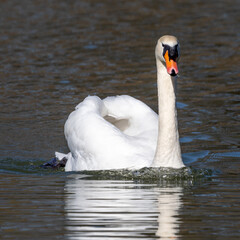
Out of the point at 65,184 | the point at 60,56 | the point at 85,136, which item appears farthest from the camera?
the point at 60,56

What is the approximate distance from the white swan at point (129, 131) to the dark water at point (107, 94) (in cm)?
28

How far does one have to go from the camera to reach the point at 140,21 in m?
22.3

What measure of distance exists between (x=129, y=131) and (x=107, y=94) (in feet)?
13.0

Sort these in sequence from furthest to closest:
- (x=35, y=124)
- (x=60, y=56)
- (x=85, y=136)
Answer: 1. (x=60, y=56)
2. (x=35, y=124)
3. (x=85, y=136)

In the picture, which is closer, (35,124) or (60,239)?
(60,239)

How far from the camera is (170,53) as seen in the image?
7.70 meters

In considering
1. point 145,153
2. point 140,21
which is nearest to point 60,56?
point 140,21

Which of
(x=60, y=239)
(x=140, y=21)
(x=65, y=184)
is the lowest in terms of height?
(x=60, y=239)

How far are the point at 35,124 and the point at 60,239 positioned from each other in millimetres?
6082

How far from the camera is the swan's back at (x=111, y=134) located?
8523mm

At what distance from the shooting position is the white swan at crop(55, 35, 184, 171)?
8.09 meters

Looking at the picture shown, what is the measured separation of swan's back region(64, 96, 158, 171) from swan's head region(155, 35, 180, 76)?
3.83 feet

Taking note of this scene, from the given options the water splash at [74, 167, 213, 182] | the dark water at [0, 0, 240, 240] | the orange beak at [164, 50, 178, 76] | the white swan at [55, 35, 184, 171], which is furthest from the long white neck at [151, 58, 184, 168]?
the orange beak at [164, 50, 178, 76]

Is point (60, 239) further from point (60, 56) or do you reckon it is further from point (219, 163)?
point (60, 56)
